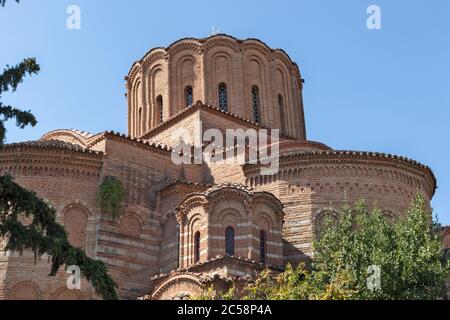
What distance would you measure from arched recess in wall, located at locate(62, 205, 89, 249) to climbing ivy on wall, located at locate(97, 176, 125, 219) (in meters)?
0.56

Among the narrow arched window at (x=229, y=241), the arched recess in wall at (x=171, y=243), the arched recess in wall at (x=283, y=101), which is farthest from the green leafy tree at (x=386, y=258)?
the arched recess in wall at (x=283, y=101)

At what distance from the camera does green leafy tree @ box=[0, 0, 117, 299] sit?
9.95 m

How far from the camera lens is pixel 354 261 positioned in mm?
14641

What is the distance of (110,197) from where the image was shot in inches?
757

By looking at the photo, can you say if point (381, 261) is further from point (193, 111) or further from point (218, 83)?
point (218, 83)

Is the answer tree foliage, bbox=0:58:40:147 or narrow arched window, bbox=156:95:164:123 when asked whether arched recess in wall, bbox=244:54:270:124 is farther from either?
tree foliage, bbox=0:58:40:147

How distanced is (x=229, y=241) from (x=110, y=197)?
3.95m

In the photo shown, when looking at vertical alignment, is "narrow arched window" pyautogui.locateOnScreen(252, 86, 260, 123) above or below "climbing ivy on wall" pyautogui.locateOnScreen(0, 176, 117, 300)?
above

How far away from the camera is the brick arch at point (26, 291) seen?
57.8 feet

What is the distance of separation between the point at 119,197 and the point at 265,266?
5082 millimetres

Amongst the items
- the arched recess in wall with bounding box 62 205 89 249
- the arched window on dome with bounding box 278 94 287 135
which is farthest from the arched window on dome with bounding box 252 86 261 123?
the arched recess in wall with bounding box 62 205 89 249

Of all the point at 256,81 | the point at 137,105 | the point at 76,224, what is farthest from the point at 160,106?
the point at 76,224
